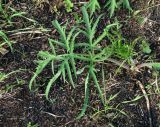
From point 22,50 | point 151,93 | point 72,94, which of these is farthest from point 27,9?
point 151,93

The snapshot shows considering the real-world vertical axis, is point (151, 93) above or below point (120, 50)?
below

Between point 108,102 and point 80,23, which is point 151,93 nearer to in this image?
point 108,102

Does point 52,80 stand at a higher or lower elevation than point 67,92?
higher

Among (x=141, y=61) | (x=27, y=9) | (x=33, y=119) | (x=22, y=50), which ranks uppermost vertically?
(x=27, y=9)

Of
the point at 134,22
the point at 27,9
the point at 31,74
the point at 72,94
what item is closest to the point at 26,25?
the point at 27,9

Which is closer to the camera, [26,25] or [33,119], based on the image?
[33,119]

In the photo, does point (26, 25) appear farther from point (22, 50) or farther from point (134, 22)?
point (134, 22)
